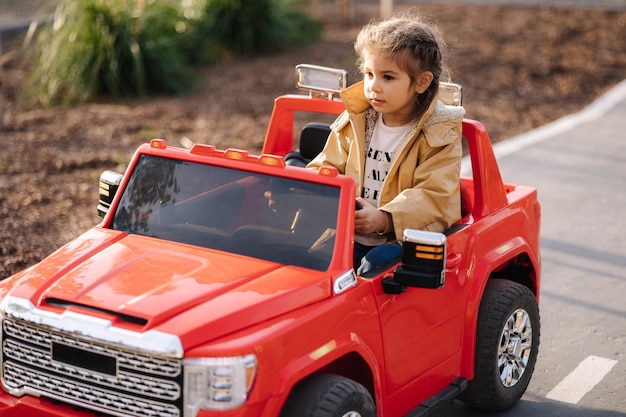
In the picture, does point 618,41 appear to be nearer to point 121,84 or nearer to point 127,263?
point 121,84

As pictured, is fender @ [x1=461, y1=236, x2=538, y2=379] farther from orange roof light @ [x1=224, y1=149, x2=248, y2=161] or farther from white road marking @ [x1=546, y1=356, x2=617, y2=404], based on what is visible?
orange roof light @ [x1=224, y1=149, x2=248, y2=161]

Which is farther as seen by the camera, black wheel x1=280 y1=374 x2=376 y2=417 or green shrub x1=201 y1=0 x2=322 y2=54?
green shrub x1=201 y1=0 x2=322 y2=54

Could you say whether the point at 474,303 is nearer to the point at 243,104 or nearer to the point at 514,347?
the point at 514,347

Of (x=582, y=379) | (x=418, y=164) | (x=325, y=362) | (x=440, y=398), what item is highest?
(x=418, y=164)

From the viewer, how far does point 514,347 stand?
17.3 feet

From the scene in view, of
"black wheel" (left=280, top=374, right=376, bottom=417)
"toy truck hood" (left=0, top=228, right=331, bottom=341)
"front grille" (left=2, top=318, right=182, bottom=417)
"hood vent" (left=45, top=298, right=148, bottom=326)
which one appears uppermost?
"toy truck hood" (left=0, top=228, right=331, bottom=341)

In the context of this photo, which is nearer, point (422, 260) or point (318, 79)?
point (422, 260)

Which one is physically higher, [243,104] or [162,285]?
[162,285]

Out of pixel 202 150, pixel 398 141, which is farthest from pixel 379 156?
pixel 202 150

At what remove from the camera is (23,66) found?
46.5 feet

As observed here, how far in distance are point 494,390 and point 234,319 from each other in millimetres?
1870

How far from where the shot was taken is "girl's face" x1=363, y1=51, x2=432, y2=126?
4809 millimetres

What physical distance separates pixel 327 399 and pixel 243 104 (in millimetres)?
9020

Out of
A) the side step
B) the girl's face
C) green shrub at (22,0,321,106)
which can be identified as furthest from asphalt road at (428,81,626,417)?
green shrub at (22,0,321,106)
